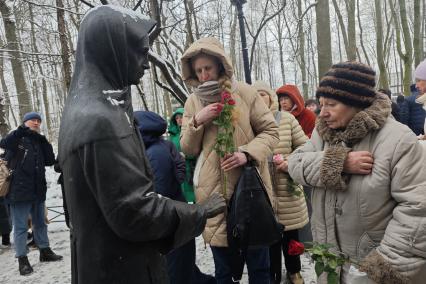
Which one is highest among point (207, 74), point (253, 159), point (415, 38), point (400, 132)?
point (415, 38)

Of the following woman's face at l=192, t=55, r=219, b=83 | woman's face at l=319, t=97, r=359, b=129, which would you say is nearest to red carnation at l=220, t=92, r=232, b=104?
woman's face at l=192, t=55, r=219, b=83

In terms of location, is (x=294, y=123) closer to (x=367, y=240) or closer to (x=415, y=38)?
(x=367, y=240)

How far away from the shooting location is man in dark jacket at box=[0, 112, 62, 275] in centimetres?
487

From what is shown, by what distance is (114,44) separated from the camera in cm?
150

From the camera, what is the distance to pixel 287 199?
11.5ft

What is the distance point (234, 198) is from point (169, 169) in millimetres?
803

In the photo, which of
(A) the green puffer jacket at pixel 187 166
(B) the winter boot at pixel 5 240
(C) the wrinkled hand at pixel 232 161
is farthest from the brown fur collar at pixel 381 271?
(B) the winter boot at pixel 5 240

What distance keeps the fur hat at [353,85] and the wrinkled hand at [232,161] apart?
2.57 ft

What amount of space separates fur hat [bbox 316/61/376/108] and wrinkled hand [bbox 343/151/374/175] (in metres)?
0.29

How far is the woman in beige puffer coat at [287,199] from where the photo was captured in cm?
349

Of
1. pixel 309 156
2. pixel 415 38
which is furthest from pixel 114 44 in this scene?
pixel 415 38

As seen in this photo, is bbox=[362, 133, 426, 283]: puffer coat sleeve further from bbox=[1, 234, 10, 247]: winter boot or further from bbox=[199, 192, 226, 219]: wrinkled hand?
bbox=[1, 234, 10, 247]: winter boot

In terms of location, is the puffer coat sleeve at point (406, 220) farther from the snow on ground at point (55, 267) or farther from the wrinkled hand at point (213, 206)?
Result: the snow on ground at point (55, 267)

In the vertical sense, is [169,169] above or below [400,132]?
below
